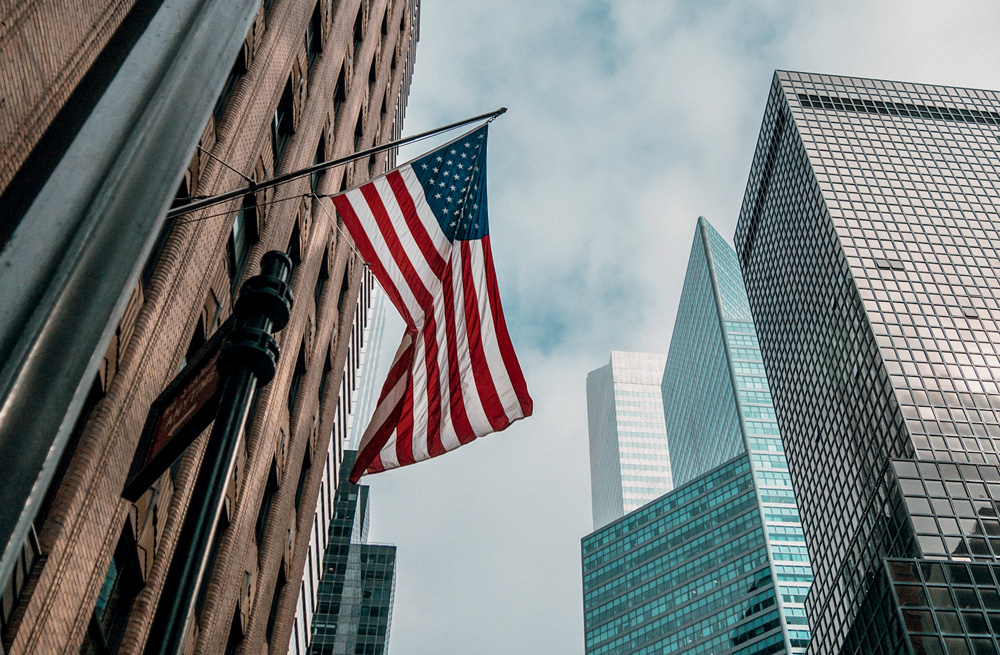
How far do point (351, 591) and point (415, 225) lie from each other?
112m

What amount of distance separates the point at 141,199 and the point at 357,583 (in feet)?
400

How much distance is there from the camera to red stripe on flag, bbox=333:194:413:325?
45.6ft

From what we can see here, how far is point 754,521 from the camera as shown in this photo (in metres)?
149

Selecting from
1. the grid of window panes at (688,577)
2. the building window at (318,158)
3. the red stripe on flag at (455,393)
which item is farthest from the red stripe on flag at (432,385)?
the grid of window panes at (688,577)

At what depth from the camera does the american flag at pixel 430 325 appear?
14.1 metres

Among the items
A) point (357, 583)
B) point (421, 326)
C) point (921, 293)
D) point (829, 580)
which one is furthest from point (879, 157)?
point (421, 326)

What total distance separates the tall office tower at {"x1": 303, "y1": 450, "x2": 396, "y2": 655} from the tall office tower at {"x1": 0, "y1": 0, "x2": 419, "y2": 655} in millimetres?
91464

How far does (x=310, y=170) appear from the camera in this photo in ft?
33.3

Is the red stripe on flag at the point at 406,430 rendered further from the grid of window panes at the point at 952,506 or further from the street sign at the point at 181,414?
the grid of window panes at the point at 952,506

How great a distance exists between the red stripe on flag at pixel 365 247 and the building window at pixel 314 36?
11489 mm

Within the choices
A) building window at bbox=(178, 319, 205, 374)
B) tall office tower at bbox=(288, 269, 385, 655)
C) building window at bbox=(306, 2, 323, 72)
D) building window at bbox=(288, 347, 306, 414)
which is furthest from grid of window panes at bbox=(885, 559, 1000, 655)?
building window at bbox=(178, 319, 205, 374)

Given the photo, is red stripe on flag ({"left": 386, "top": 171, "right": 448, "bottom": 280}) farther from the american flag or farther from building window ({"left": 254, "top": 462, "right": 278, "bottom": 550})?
building window ({"left": 254, "top": 462, "right": 278, "bottom": 550})

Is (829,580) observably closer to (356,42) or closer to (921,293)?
(921,293)

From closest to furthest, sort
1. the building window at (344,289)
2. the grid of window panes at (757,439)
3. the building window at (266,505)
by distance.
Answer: the building window at (266,505) < the building window at (344,289) < the grid of window panes at (757,439)
